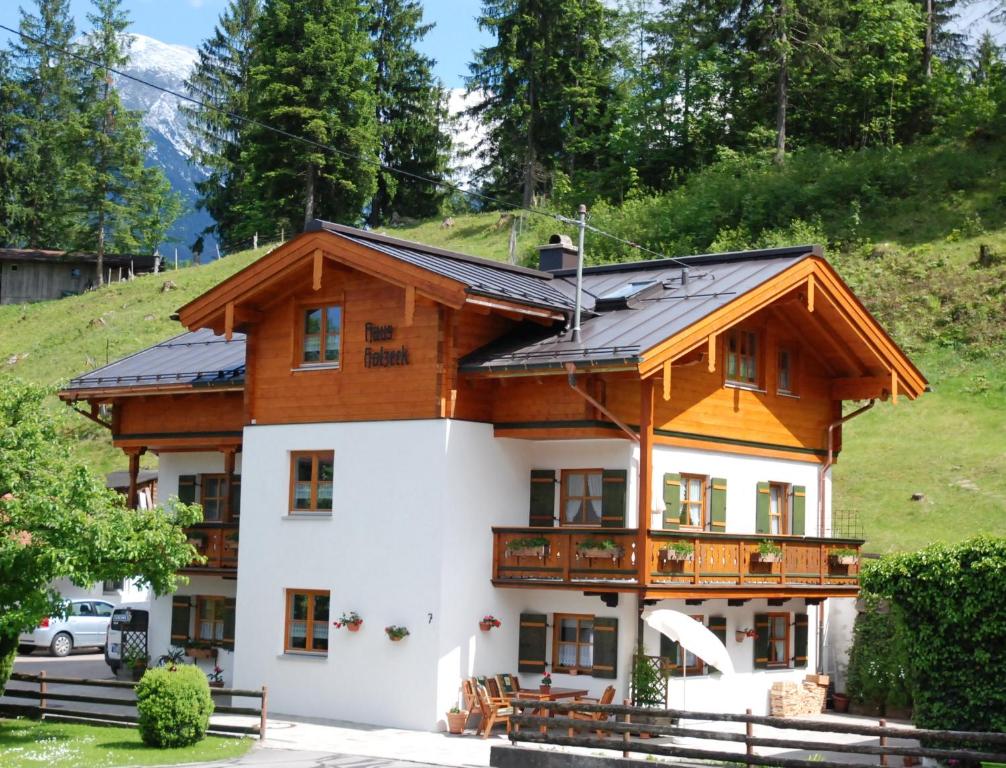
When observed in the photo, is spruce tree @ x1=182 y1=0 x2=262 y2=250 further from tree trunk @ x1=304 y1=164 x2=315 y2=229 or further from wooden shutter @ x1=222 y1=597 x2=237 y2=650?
wooden shutter @ x1=222 y1=597 x2=237 y2=650

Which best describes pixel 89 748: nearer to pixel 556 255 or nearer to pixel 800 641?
pixel 800 641

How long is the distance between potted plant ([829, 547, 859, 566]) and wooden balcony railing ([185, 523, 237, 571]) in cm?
1203

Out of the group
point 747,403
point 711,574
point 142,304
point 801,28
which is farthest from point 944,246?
point 142,304

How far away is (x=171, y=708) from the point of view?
2072 cm

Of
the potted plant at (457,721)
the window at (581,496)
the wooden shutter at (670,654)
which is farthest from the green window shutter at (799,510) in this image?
the potted plant at (457,721)

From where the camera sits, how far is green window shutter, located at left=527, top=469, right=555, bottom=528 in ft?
82.3

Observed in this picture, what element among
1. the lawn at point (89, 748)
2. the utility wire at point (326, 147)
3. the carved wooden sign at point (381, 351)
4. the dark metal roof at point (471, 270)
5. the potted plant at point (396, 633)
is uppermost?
the utility wire at point (326, 147)

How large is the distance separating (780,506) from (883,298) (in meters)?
22.1

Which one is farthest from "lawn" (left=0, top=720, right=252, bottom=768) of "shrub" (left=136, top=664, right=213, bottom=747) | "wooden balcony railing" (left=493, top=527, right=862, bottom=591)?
"wooden balcony railing" (left=493, top=527, right=862, bottom=591)

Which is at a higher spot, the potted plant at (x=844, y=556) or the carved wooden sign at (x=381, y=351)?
the carved wooden sign at (x=381, y=351)

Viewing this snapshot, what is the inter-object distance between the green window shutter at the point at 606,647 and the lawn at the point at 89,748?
6.17 metres

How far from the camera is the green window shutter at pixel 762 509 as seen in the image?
2734cm

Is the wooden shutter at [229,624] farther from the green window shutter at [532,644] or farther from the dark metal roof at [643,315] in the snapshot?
the dark metal roof at [643,315]

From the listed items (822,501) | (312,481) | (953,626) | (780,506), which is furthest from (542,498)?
(953,626)
